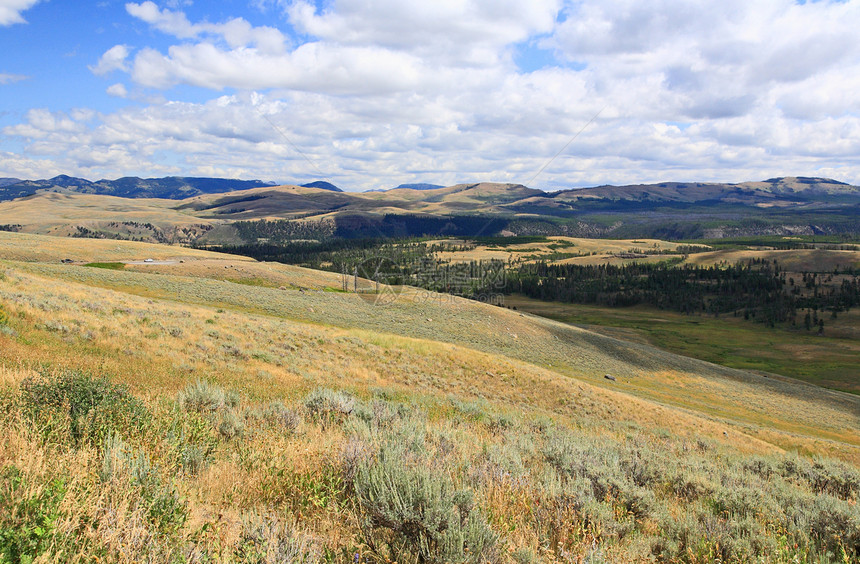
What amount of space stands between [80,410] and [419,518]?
16.3ft

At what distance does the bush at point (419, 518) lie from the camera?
430 centimetres

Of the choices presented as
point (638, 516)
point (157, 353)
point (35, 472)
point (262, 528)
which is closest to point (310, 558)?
point (262, 528)

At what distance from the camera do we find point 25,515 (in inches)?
141

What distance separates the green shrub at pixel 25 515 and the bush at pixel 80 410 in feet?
4.83

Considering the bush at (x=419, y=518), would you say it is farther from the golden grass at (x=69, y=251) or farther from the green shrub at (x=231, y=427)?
the golden grass at (x=69, y=251)

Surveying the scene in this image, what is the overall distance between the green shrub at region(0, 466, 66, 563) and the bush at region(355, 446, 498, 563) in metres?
2.65

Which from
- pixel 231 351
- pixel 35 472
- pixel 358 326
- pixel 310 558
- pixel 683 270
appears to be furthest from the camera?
pixel 683 270

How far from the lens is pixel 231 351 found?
59.6 ft

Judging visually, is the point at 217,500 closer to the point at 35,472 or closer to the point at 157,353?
the point at 35,472

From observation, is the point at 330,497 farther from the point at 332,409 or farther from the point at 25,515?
the point at 332,409

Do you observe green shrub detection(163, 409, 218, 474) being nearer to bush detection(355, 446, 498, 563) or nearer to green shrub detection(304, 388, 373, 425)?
bush detection(355, 446, 498, 563)

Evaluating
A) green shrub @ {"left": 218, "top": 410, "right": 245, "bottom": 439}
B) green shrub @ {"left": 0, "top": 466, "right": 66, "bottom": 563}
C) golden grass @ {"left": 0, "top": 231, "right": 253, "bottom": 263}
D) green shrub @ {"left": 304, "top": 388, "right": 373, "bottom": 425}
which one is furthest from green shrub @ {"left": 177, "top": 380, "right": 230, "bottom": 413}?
golden grass @ {"left": 0, "top": 231, "right": 253, "bottom": 263}

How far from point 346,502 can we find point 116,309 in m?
20.9

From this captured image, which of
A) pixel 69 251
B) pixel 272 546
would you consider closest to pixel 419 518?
pixel 272 546
